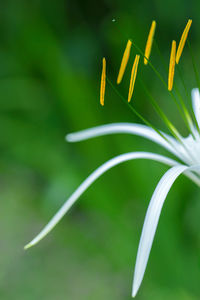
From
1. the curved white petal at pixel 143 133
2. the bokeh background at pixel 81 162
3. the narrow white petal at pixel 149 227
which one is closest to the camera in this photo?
the narrow white petal at pixel 149 227

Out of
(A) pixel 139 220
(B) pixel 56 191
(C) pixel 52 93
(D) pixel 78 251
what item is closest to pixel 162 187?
(A) pixel 139 220

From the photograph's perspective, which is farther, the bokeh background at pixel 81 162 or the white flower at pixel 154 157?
the bokeh background at pixel 81 162

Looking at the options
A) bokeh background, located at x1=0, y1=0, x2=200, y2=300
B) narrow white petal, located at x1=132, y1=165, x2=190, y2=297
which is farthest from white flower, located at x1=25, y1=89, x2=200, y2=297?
bokeh background, located at x1=0, y1=0, x2=200, y2=300

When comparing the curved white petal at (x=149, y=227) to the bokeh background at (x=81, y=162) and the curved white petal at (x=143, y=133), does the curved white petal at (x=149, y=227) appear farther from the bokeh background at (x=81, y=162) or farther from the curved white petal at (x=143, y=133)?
the bokeh background at (x=81, y=162)

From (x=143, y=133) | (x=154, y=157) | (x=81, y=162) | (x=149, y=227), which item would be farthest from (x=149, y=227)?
(x=81, y=162)

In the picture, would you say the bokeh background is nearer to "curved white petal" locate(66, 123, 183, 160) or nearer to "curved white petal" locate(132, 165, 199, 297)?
"curved white petal" locate(66, 123, 183, 160)

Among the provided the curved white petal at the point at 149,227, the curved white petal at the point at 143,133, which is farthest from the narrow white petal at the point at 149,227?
the curved white petal at the point at 143,133

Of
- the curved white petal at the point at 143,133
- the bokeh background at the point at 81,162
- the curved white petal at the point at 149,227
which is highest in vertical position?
the curved white petal at the point at 149,227
